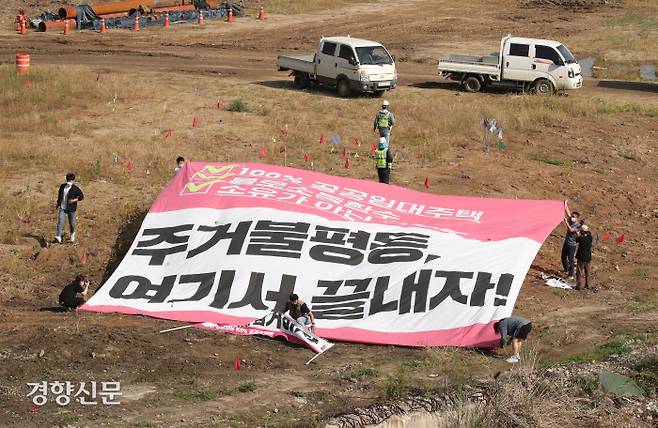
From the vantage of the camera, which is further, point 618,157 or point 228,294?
point 618,157

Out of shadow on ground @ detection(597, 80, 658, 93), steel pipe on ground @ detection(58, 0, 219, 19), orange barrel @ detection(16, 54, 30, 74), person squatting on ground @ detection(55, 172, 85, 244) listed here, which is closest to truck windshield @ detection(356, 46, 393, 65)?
shadow on ground @ detection(597, 80, 658, 93)

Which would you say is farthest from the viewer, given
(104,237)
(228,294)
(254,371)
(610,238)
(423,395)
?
(610,238)

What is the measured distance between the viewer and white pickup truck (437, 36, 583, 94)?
3619 centimetres

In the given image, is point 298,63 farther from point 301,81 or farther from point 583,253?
point 583,253

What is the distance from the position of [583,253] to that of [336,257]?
5.29 metres

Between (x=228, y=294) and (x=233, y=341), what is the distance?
1.39 meters

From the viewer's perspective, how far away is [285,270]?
1923cm

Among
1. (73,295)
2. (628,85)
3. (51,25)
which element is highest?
(51,25)

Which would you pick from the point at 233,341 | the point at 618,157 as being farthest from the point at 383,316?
the point at 618,157

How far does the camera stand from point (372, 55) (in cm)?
3528

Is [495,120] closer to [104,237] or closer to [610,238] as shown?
[610,238]

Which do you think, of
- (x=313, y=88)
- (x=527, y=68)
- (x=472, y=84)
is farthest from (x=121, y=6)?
(x=527, y=68)

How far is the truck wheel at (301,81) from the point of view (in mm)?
36969

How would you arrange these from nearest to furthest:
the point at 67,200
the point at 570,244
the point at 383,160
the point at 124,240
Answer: the point at 570,244, the point at 67,200, the point at 124,240, the point at 383,160
